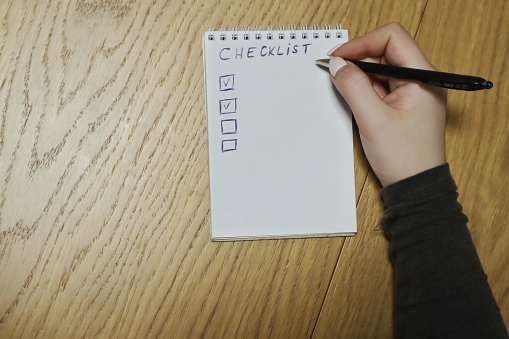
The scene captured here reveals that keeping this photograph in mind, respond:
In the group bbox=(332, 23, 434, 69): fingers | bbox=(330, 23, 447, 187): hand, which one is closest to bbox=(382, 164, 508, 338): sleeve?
bbox=(330, 23, 447, 187): hand

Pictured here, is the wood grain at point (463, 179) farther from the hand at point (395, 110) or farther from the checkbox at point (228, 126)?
the checkbox at point (228, 126)

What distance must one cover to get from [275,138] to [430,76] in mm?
184

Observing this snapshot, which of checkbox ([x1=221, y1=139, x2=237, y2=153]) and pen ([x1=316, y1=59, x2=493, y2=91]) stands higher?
pen ([x1=316, y1=59, x2=493, y2=91])

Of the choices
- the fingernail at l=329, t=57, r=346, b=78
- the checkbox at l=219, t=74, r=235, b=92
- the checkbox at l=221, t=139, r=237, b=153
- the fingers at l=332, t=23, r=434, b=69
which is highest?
the fingers at l=332, t=23, r=434, b=69

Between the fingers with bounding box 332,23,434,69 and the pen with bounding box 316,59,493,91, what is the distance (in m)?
0.02

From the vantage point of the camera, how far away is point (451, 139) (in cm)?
65

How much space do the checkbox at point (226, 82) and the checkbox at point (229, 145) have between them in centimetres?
6

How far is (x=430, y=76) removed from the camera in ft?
1.92

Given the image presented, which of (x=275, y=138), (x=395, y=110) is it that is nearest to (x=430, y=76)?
(x=395, y=110)

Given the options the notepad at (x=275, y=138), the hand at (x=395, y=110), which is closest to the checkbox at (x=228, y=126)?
the notepad at (x=275, y=138)

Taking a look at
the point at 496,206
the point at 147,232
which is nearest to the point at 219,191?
the point at 147,232

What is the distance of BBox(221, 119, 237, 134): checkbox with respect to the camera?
63cm

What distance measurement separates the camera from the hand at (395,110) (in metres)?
0.59

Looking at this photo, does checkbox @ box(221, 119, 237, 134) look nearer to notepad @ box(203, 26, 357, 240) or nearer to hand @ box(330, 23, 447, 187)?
notepad @ box(203, 26, 357, 240)
